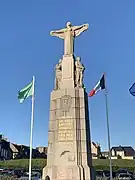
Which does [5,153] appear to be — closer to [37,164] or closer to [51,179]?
[37,164]

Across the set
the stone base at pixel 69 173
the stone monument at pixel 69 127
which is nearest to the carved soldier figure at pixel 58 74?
the stone monument at pixel 69 127

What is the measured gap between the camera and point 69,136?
54.3 ft

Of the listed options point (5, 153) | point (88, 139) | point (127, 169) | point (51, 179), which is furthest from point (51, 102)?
point (5, 153)

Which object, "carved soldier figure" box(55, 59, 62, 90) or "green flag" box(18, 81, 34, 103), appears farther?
"carved soldier figure" box(55, 59, 62, 90)

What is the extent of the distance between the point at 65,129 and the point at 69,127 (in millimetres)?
258

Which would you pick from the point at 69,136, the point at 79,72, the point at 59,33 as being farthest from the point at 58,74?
the point at 69,136

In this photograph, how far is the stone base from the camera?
1554cm

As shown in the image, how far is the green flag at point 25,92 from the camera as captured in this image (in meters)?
18.5

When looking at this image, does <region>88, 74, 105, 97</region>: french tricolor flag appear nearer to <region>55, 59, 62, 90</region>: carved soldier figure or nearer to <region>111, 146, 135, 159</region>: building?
<region>55, 59, 62, 90</region>: carved soldier figure

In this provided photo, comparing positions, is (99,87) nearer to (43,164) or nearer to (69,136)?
(69,136)

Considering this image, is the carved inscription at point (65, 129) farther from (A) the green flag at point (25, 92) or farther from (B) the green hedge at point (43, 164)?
(B) the green hedge at point (43, 164)

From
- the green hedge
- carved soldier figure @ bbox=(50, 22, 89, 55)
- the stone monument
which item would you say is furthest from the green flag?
the green hedge

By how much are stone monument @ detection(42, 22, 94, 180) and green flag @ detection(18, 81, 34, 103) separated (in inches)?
57.1

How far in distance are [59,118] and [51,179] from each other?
339 centimetres
